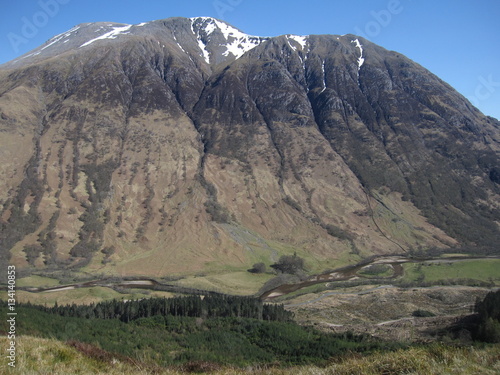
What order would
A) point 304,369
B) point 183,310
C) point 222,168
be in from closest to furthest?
point 304,369, point 183,310, point 222,168

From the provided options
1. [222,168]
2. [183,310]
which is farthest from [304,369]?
[222,168]

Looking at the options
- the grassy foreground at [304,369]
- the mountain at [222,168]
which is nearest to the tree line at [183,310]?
the mountain at [222,168]

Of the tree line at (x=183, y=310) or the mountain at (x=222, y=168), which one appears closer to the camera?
the tree line at (x=183, y=310)

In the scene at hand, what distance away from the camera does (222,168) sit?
479ft

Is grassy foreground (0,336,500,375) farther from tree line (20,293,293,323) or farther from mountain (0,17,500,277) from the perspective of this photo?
mountain (0,17,500,277)

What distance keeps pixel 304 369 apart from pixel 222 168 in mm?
136211

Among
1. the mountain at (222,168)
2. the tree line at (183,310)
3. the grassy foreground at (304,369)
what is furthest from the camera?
the mountain at (222,168)

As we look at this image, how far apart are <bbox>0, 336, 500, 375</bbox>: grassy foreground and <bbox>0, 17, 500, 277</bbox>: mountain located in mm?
87625

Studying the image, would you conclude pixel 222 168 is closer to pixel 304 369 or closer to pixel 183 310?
pixel 183 310

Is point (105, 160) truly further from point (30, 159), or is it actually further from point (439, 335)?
point (439, 335)

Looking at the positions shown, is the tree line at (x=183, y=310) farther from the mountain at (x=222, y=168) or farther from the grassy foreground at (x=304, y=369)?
the grassy foreground at (x=304, y=369)

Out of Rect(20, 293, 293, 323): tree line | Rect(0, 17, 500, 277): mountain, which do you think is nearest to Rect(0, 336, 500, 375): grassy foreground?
Rect(20, 293, 293, 323): tree line

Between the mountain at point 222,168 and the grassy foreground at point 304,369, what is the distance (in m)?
87.6

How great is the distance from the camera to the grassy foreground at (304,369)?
925 cm
